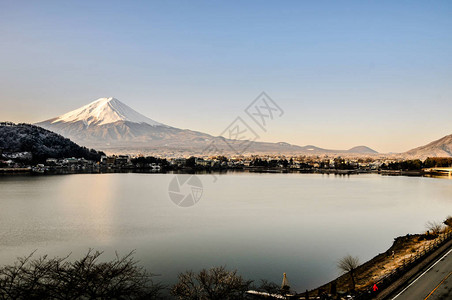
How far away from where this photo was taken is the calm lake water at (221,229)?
11.4m

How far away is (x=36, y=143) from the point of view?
8019 centimetres

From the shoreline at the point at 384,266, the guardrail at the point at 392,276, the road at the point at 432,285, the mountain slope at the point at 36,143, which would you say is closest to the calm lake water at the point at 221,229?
the shoreline at the point at 384,266

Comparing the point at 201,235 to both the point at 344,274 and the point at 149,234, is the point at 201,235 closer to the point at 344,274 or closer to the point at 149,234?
the point at 149,234

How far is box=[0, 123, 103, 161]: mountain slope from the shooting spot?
253ft

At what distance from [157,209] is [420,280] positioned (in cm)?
1757

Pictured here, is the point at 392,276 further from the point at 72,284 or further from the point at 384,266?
the point at 72,284

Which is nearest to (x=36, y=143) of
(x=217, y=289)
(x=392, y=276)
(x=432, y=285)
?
(x=217, y=289)

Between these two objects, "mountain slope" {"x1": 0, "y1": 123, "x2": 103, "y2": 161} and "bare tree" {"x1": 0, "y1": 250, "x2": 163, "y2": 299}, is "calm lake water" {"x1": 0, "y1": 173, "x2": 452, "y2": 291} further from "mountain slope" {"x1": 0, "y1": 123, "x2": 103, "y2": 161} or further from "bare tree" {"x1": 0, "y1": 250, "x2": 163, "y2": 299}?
"mountain slope" {"x1": 0, "y1": 123, "x2": 103, "y2": 161}

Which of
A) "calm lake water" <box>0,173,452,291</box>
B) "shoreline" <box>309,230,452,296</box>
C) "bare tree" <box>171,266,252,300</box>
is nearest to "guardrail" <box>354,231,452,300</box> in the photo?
"shoreline" <box>309,230,452,296</box>

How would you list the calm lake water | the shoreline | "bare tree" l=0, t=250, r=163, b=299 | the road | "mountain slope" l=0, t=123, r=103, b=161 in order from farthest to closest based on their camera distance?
"mountain slope" l=0, t=123, r=103, b=161, the calm lake water, the shoreline, the road, "bare tree" l=0, t=250, r=163, b=299

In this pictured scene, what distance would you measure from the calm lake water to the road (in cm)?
251

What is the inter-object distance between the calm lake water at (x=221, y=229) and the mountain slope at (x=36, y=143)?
5503cm

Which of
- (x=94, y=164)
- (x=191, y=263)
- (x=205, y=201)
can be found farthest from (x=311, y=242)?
(x=94, y=164)

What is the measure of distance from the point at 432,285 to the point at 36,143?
8606cm
